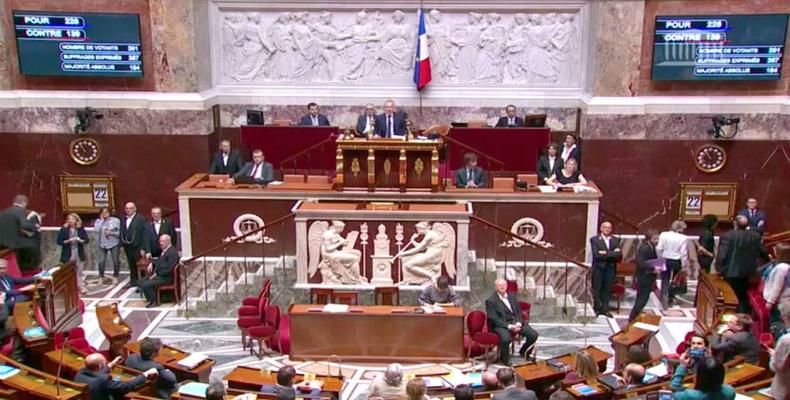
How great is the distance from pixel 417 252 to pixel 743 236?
458 centimetres

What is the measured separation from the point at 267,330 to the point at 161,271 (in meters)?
2.93

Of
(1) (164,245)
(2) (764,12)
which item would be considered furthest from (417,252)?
(2) (764,12)

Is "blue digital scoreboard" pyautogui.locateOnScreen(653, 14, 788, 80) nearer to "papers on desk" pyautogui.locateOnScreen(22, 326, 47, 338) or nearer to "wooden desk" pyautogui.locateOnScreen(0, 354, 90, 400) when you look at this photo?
"papers on desk" pyautogui.locateOnScreen(22, 326, 47, 338)

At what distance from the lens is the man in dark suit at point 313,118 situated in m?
15.8

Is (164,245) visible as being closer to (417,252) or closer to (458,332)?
(417,252)

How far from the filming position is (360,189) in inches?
541

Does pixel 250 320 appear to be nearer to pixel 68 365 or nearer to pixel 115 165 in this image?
pixel 68 365

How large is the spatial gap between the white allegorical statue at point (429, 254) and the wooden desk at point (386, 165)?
1319 mm

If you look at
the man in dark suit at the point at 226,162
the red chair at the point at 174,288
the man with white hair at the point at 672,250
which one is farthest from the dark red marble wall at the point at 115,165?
the man with white hair at the point at 672,250

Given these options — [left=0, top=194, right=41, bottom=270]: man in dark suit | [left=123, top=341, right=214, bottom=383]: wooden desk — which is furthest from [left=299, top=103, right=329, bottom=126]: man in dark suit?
[left=123, top=341, right=214, bottom=383]: wooden desk

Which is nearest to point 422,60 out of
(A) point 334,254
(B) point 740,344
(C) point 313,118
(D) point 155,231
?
(C) point 313,118

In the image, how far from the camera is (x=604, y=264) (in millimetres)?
12836

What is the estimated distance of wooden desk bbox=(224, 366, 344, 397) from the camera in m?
9.30

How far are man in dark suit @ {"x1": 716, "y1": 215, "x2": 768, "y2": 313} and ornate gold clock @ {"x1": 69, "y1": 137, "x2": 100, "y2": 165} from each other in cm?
1061
